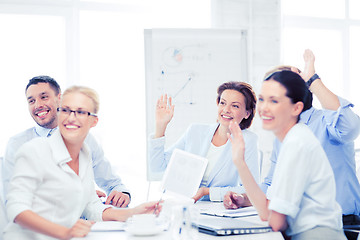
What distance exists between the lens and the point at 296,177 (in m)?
1.59

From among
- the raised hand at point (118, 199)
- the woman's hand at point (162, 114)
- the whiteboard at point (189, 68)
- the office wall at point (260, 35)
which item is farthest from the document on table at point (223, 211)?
the office wall at point (260, 35)

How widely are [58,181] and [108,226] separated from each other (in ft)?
0.98

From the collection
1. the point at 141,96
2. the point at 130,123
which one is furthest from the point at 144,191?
the point at 141,96

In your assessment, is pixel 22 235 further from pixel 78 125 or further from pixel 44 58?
pixel 44 58

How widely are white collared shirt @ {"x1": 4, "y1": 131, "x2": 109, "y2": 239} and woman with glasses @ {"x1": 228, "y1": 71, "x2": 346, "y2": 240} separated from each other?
0.72m

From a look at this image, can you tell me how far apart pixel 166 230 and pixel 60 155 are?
1.80ft

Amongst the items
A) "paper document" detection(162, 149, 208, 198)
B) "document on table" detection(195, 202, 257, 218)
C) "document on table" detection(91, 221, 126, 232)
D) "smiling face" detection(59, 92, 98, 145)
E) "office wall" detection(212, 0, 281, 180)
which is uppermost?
"office wall" detection(212, 0, 281, 180)

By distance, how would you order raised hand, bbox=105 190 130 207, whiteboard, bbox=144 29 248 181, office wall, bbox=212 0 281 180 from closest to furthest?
raised hand, bbox=105 190 130 207
whiteboard, bbox=144 29 248 181
office wall, bbox=212 0 281 180

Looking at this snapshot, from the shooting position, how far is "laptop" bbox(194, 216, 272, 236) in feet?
5.46

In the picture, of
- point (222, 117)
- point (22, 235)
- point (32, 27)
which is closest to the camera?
point (22, 235)

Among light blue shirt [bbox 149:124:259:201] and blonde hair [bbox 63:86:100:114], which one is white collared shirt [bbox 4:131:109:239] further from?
light blue shirt [bbox 149:124:259:201]

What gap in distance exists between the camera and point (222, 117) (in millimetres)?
2549

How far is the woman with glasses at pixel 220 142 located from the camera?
249 cm

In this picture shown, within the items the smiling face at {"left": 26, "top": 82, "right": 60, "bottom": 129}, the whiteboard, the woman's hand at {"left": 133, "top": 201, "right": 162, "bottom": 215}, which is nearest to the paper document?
the woman's hand at {"left": 133, "top": 201, "right": 162, "bottom": 215}
